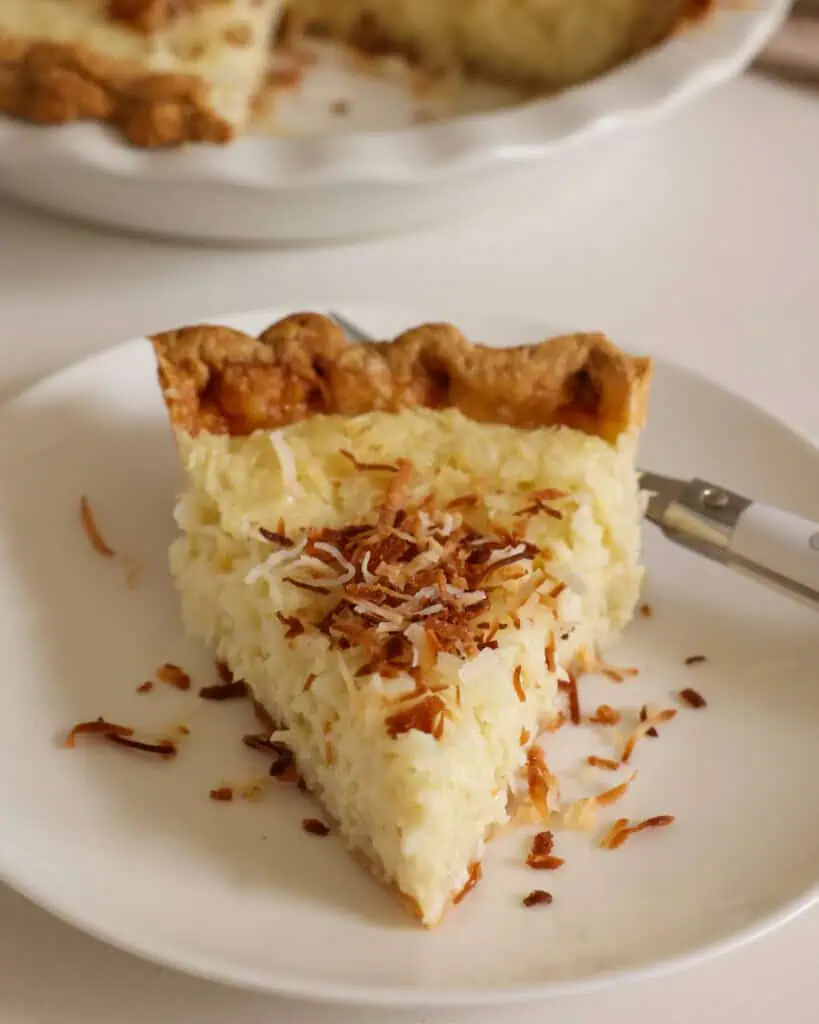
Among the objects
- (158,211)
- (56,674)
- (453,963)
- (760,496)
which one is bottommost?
(453,963)

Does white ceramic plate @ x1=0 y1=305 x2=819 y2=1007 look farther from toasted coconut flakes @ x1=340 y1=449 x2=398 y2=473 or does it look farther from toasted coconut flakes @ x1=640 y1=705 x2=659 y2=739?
→ toasted coconut flakes @ x1=340 y1=449 x2=398 y2=473

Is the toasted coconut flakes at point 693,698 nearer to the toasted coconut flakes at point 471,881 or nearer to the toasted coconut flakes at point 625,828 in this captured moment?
the toasted coconut flakes at point 625,828

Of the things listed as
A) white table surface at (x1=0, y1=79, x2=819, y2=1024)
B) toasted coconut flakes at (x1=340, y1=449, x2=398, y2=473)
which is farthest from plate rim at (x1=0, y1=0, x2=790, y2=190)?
toasted coconut flakes at (x1=340, y1=449, x2=398, y2=473)

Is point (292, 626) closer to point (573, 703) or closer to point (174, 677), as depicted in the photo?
point (174, 677)

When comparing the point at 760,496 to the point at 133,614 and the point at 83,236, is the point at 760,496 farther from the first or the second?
the point at 83,236

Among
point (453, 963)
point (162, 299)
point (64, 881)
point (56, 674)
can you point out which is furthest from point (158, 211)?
point (453, 963)

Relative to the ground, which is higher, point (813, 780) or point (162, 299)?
point (162, 299)
